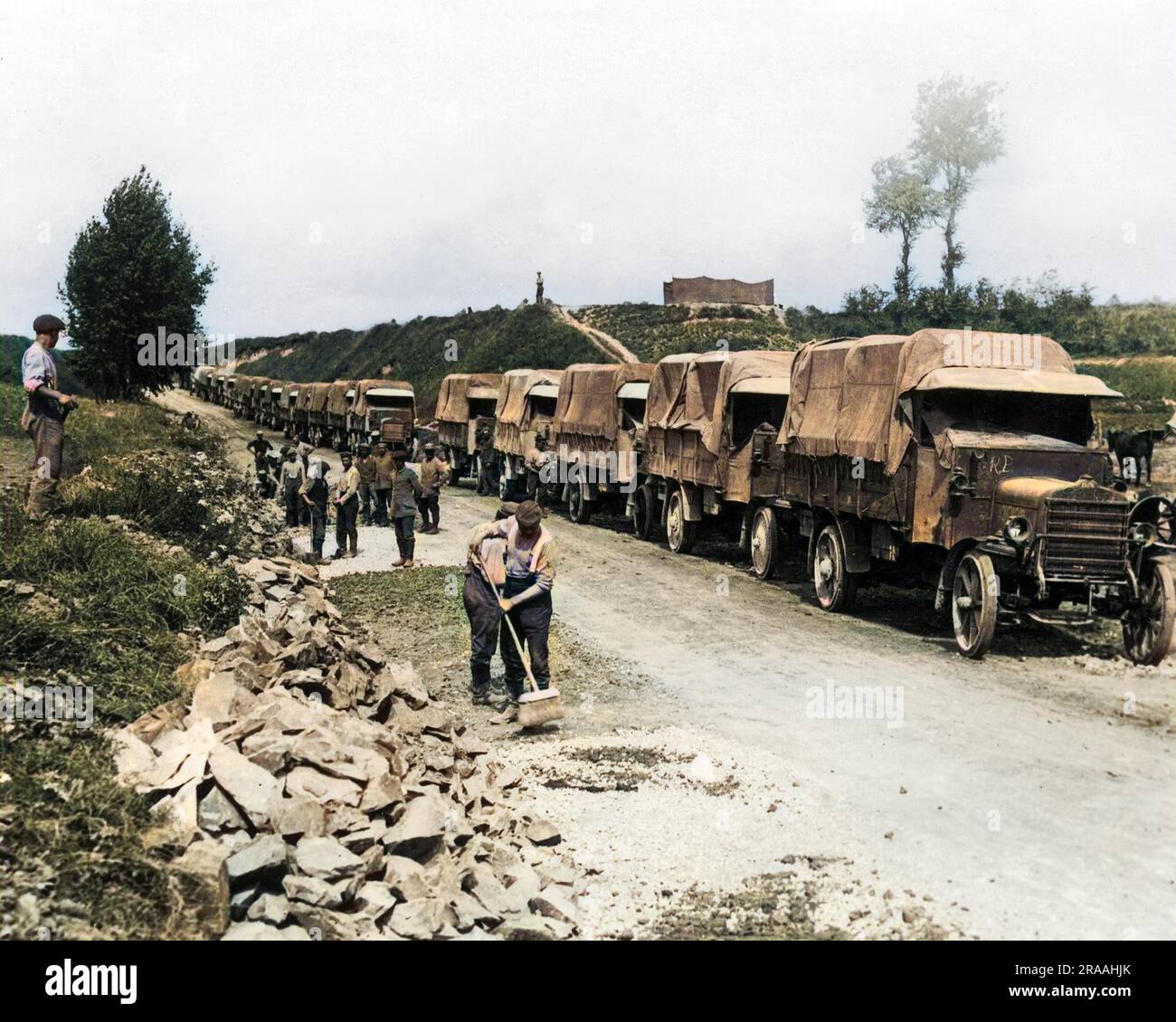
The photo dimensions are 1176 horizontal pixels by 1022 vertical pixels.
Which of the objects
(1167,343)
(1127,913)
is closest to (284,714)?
(1127,913)

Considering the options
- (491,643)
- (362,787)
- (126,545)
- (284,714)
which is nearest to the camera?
(362,787)

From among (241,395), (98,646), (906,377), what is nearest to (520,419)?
(906,377)

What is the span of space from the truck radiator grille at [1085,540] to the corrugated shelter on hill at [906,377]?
1661 mm

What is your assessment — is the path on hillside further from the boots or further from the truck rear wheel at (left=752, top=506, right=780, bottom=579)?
the boots

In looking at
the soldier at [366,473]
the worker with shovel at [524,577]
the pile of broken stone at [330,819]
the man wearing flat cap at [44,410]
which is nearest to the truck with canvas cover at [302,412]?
the soldier at [366,473]

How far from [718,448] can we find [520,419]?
10305 mm

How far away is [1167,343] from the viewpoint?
148 feet

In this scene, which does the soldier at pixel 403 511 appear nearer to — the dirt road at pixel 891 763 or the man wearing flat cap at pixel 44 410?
the dirt road at pixel 891 763

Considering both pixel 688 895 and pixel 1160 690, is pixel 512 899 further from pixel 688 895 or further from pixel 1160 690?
pixel 1160 690

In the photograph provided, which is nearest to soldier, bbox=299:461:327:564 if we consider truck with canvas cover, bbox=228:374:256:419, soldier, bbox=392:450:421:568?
soldier, bbox=392:450:421:568

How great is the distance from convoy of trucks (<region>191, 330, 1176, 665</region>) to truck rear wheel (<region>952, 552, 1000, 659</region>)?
19mm

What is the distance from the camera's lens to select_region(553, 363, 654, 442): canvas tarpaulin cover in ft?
74.6

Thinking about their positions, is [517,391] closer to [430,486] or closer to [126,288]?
[430,486]

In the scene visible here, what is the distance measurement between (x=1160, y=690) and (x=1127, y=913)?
202 inches
